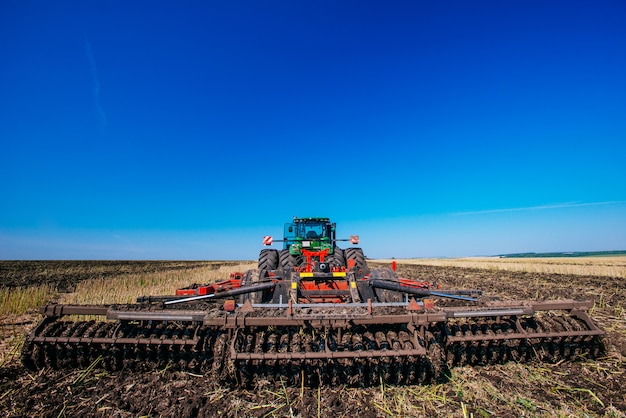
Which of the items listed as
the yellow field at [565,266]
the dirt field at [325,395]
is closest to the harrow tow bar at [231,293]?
the dirt field at [325,395]

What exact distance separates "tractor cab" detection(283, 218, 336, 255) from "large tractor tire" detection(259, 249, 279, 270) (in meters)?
1.15

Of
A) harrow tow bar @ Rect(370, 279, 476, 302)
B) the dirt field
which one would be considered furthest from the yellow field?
the dirt field

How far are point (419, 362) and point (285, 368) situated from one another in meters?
1.69

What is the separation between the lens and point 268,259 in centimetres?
1017

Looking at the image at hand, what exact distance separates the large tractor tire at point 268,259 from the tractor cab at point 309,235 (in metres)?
1.15

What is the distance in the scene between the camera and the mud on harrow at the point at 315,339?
368 centimetres

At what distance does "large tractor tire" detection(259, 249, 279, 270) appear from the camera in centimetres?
992

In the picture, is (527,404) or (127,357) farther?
(127,357)

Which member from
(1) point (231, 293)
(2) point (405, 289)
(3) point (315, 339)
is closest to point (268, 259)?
(1) point (231, 293)

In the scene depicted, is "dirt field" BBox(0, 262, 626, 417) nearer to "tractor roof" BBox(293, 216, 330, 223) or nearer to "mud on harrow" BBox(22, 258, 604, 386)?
"mud on harrow" BBox(22, 258, 604, 386)

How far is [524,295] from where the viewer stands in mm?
10945

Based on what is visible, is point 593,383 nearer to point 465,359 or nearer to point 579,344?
point 579,344

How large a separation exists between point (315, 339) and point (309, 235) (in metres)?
8.16

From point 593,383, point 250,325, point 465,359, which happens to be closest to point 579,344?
point 593,383
